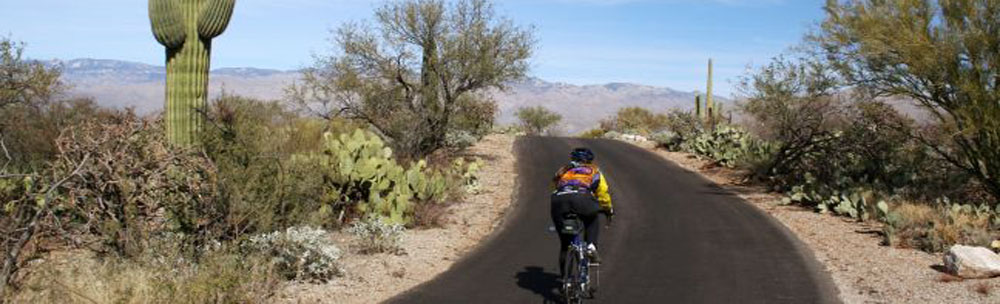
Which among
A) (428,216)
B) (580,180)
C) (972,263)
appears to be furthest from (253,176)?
(972,263)

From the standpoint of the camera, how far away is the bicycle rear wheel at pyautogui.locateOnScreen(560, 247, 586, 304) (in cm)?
841

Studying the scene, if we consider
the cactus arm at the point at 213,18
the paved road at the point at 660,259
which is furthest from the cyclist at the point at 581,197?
the cactus arm at the point at 213,18

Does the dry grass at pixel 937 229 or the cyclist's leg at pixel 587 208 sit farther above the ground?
the cyclist's leg at pixel 587 208

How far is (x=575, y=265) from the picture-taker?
8.52 metres

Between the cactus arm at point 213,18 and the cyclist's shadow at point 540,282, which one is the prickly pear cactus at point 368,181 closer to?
the cactus arm at point 213,18

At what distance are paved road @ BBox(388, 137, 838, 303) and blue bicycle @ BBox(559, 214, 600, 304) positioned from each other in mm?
732

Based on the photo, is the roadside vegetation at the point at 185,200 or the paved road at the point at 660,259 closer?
the roadside vegetation at the point at 185,200

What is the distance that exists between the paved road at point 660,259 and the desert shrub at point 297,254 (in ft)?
3.84

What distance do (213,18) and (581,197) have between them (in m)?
9.58

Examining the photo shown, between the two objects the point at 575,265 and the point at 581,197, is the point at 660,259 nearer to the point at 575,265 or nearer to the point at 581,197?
the point at 575,265

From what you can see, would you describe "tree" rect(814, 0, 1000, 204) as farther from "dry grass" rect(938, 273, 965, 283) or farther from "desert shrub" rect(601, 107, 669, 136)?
"desert shrub" rect(601, 107, 669, 136)

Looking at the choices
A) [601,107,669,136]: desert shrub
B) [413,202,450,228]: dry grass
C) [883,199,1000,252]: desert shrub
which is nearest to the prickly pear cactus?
[413,202,450,228]: dry grass

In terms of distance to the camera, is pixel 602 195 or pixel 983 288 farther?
pixel 983 288

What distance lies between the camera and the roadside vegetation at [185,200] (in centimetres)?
766
